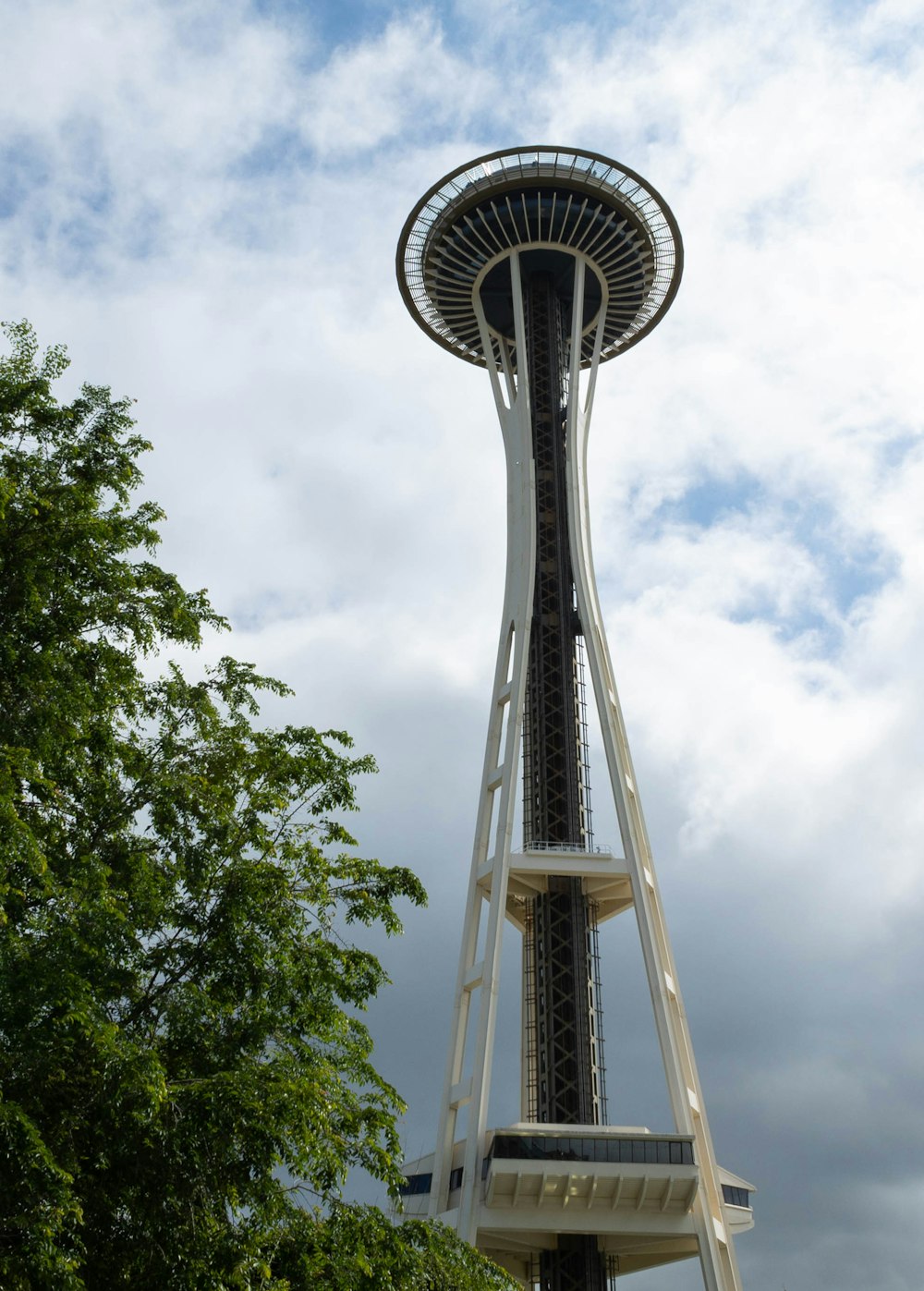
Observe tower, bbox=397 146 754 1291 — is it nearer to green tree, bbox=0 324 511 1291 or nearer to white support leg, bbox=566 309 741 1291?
white support leg, bbox=566 309 741 1291

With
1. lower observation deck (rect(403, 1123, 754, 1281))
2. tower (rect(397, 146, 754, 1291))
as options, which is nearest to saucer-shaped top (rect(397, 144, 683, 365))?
tower (rect(397, 146, 754, 1291))

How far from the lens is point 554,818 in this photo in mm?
42969

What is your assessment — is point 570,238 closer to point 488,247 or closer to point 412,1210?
point 488,247

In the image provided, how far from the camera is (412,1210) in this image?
3678 centimetres

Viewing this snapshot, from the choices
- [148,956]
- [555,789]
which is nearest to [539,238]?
[555,789]

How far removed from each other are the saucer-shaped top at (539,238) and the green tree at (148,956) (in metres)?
34.9

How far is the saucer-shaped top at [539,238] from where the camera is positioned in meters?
49.2

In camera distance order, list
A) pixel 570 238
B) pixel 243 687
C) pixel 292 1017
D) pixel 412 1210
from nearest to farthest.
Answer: pixel 292 1017
pixel 243 687
pixel 412 1210
pixel 570 238

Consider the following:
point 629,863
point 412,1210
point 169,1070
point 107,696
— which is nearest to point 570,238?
point 629,863

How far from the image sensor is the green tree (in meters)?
13.1

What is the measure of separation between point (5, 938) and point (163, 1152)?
2828 mm

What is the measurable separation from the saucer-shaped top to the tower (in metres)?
0.08

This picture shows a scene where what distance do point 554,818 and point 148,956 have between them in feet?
94.5

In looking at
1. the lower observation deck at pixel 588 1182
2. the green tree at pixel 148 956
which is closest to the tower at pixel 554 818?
the lower observation deck at pixel 588 1182
